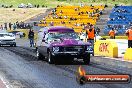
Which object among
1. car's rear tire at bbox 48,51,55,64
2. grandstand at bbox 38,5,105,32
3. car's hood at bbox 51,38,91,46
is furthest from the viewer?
grandstand at bbox 38,5,105,32

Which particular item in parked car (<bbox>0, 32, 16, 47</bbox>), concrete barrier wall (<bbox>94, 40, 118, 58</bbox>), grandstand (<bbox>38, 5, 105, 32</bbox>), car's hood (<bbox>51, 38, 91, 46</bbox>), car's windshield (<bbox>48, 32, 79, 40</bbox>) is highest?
car's windshield (<bbox>48, 32, 79, 40</bbox>)

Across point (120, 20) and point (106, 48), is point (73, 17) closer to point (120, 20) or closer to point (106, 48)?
point (120, 20)

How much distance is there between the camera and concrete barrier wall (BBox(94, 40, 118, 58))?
23.7m

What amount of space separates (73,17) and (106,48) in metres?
52.3

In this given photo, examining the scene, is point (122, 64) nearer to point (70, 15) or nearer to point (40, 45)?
point (40, 45)

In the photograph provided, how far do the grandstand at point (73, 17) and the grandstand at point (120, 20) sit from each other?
2.98 metres

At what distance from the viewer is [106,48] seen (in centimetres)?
2484

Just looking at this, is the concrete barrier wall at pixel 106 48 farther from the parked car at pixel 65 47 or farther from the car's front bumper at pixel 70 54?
the car's front bumper at pixel 70 54

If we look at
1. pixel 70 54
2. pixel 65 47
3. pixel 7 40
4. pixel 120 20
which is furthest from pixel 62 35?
pixel 120 20

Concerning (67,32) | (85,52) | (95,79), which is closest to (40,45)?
(67,32)

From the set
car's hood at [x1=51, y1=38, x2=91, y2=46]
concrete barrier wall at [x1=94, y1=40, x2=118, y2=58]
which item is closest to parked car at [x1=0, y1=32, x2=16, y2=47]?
concrete barrier wall at [x1=94, y1=40, x2=118, y2=58]

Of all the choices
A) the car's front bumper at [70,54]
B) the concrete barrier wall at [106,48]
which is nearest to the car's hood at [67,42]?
the car's front bumper at [70,54]

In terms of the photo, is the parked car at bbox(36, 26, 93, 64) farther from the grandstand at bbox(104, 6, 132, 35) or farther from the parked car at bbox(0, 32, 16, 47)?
the grandstand at bbox(104, 6, 132, 35)

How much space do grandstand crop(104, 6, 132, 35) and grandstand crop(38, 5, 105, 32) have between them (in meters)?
2.98
